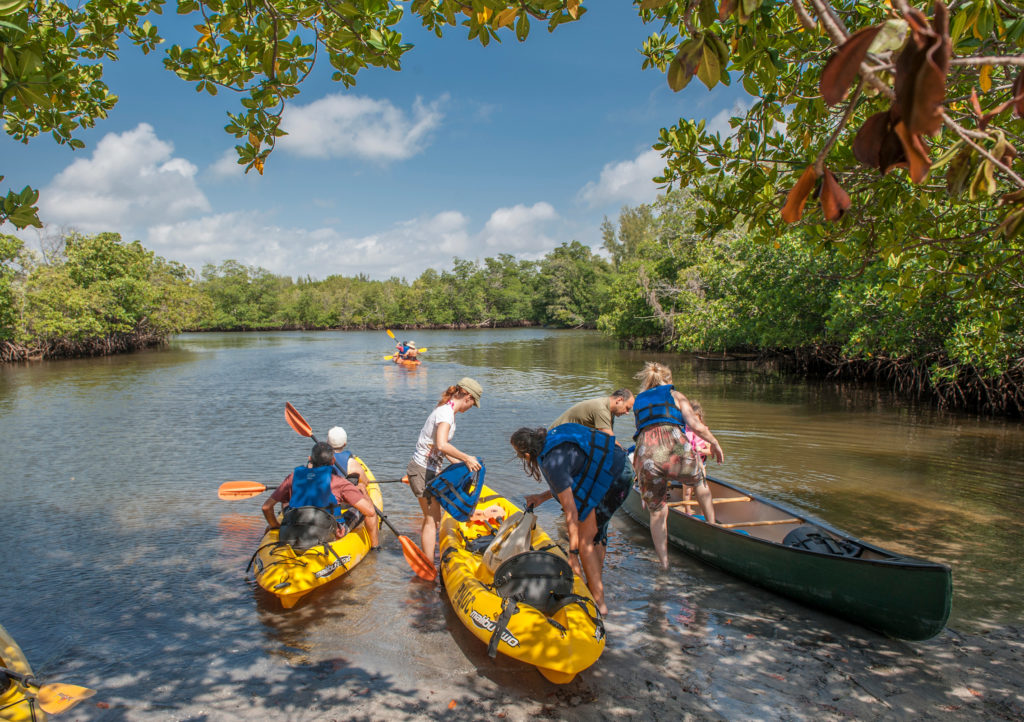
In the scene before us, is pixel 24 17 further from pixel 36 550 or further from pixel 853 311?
pixel 853 311

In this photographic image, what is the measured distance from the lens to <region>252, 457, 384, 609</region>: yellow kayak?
216 inches

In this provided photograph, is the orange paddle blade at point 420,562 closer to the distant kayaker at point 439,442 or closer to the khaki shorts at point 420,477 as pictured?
the distant kayaker at point 439,442

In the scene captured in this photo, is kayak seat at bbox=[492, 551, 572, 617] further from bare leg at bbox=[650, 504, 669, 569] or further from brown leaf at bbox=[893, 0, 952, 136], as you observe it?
brown leaf at bbox=[893, 0, 952, 136]

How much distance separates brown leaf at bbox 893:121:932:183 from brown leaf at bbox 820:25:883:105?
0.41 feet

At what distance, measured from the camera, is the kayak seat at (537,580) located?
443 cm

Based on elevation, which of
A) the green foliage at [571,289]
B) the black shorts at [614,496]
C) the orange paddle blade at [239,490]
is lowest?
the orange paddle blade at [239,490]

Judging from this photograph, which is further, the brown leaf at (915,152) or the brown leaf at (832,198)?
the brown leaf at (832,198)

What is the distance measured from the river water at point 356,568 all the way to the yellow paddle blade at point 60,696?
0.38 feet

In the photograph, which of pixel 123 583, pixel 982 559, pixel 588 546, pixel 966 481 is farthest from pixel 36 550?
pixel 966 481

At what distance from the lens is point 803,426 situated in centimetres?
1388

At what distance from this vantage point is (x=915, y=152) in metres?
1.09

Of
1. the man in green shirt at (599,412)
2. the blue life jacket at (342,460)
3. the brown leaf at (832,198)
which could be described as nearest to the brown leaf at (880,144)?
the brown leaf at (832,198)

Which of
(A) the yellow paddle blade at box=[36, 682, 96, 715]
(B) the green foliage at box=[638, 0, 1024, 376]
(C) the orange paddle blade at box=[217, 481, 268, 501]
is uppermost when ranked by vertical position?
(B) the green foliage at box=[638, 0, 1024, 376]

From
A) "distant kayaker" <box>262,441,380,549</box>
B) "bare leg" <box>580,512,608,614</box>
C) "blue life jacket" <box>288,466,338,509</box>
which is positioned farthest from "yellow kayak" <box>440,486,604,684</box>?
"blue life jacket" <box>288,466,338,509</box>
